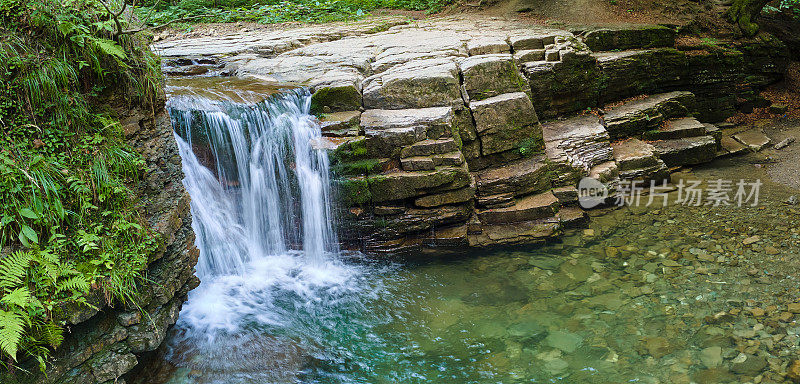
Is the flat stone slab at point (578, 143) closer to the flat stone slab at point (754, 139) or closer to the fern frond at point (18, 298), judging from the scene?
the flat stone slab at point (754, 139)

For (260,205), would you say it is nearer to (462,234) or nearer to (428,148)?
(428,148)

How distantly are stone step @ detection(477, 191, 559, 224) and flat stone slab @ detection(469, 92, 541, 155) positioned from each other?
38.8 inches

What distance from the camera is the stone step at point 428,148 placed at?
6961 mm

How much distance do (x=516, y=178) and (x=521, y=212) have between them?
56 cm

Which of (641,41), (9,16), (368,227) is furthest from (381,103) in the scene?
(641,41)

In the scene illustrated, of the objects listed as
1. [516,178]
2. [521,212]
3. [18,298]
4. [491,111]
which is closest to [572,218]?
[521,212]

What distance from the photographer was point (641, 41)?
10344 millimetres

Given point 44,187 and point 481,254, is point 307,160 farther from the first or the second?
point 44,187

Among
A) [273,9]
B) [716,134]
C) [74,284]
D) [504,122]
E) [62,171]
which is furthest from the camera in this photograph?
[273,9]

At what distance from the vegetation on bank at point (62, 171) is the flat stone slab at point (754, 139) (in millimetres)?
11590

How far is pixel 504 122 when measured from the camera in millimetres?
7625

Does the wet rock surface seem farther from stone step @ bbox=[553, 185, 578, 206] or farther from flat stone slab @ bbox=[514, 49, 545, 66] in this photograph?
flat stone slab @ bbox=[514, 49, 545, 66]

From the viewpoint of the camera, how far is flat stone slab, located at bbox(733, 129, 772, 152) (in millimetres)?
10100

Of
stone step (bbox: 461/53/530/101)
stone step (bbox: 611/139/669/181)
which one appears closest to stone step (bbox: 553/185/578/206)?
stone step (bbox: 611/139/669/181)
